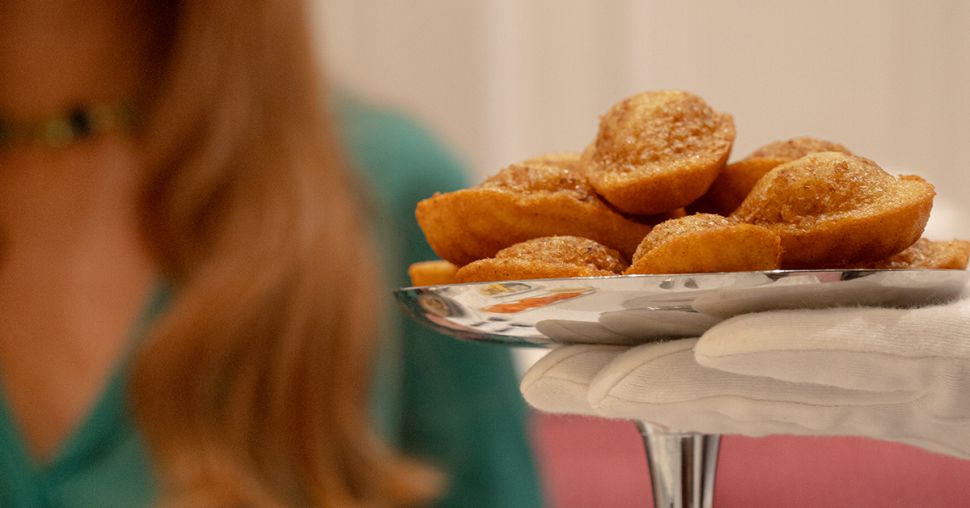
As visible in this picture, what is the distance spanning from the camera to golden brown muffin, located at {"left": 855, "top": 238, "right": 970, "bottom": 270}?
36 centimetres

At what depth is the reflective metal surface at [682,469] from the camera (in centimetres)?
36

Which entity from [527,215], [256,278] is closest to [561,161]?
[527,215]

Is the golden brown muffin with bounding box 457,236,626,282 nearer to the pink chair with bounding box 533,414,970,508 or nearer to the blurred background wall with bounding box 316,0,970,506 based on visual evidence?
the pink chair with bounding box 533,414,970,508

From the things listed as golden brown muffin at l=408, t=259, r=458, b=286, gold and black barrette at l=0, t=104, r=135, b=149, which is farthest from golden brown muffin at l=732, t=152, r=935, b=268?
gold and black barrette at l=0, t=104, r=135, b=149

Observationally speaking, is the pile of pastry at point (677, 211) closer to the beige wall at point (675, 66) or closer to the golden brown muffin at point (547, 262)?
the golden brown muffin at point (547, 262)

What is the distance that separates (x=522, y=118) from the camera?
6.41 ft

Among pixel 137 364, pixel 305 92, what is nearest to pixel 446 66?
pixel 305 92

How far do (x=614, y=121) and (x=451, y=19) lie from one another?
1556 mm

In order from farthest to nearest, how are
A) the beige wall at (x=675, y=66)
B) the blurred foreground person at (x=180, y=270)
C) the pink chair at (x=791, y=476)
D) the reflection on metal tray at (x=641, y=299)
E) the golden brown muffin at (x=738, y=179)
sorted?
the beige wall at (x=675, y=66), the pink chair at (x=791, y=476), the blurred foreground person at (x=180, y=270), the golden brown muffin at (x=738, y=179), the reflection on metal tray at (x=641, y=299)

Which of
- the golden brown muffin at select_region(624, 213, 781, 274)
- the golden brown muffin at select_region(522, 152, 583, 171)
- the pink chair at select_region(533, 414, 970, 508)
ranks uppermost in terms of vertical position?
the golden brown muffin at select_region(522, 152, 583, 171)

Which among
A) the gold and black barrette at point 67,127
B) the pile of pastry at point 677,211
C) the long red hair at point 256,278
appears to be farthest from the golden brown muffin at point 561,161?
the gold and black barrette at point 67,127

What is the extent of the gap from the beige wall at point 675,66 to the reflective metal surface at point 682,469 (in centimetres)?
151

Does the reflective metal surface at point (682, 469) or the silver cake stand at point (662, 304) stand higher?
the silver cake stand at point (662, 304)

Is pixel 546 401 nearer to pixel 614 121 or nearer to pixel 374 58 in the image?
pixel 614 121
